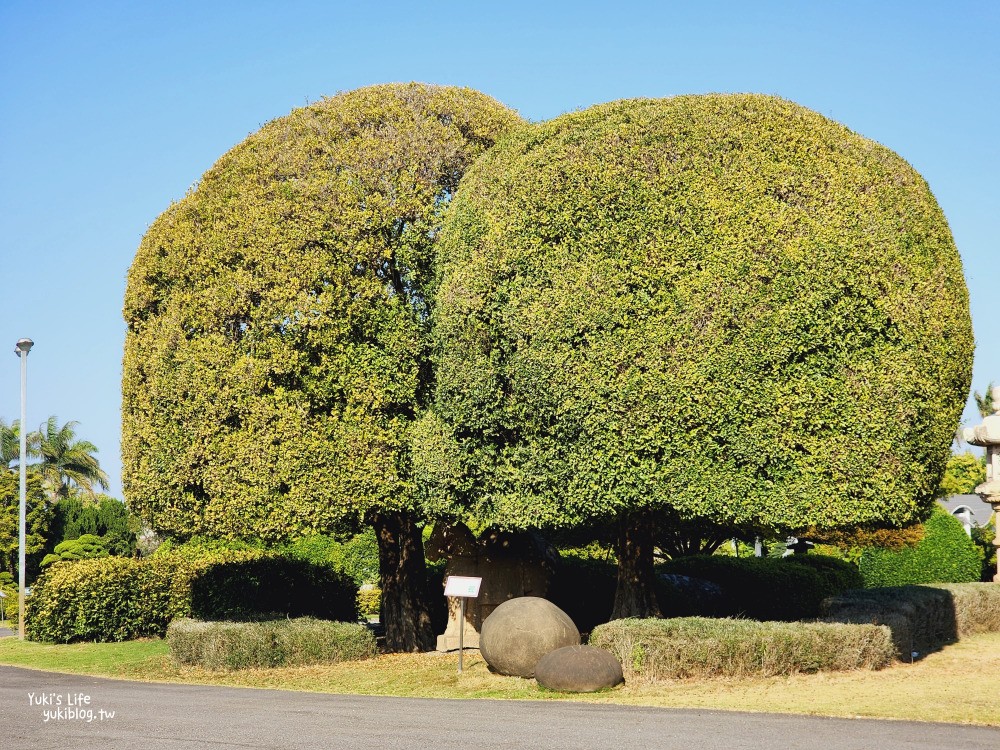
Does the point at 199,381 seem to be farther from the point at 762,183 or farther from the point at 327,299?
the point at 762,183

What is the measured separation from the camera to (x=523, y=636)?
1662 centimetres

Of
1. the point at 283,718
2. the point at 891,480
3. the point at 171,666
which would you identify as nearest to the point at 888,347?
the point at 891,480

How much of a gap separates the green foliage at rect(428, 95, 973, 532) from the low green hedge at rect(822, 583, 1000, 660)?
2461 mm

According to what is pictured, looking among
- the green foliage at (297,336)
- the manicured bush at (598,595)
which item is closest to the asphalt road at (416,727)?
the green foliage at (297,336)

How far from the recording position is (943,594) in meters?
22.5

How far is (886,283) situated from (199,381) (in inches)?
469

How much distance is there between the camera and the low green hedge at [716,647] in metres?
15.8

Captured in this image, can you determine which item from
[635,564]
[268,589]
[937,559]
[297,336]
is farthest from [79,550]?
[937,559]

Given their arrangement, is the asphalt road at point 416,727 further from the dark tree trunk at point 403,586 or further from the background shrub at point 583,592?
the background shrub at point 583,592

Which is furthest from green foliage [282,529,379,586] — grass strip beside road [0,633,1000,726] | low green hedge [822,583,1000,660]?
low green hedge [822,583,1000,660]

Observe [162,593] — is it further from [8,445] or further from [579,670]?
[8,445]

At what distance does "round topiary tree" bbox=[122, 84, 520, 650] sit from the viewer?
61.9 ft

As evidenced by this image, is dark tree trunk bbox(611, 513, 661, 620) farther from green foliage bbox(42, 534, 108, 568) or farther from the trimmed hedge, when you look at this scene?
green foliage bbox(42, 534, 108, 568)

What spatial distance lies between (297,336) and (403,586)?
6.18 m
